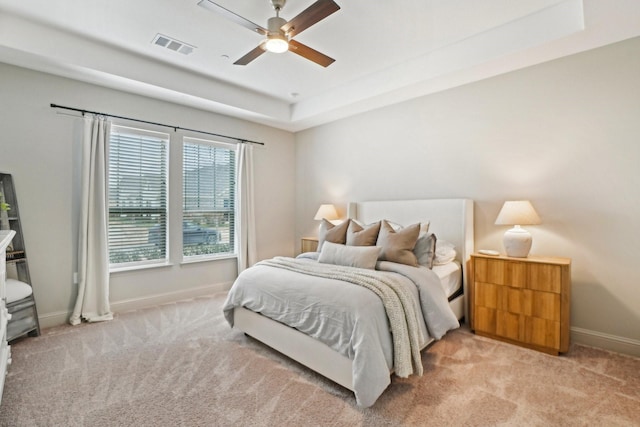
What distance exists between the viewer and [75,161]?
3.41 m

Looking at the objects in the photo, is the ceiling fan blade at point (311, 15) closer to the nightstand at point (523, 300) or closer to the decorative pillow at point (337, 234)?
the decorative pillow at point (337, 234)

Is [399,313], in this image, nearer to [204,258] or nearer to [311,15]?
[311,15]

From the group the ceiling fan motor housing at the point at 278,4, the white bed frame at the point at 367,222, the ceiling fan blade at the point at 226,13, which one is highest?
the ceiling fan motor housing at the point at 278,4

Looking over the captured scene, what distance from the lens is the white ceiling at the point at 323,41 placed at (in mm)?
2502

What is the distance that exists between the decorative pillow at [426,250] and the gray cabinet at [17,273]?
372 centimetres

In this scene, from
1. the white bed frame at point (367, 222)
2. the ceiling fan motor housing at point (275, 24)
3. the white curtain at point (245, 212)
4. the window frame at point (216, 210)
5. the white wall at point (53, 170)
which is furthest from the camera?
the white curtain at point (245, 212)

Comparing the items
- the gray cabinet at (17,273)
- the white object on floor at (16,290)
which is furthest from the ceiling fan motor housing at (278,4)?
the white object on floor at (16,290)

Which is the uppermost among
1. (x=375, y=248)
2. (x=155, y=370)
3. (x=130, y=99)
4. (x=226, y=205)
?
(x=130, y=99)

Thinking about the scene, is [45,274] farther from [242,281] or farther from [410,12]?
[410,12]

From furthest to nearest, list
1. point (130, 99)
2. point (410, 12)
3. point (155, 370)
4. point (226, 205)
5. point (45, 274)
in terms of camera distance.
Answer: point (226, 205), point (130, 99), point (45, 274), point (410, 12), point (155, 370)

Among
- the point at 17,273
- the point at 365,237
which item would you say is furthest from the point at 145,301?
the point at 365,237

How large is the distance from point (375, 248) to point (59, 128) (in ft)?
11.8

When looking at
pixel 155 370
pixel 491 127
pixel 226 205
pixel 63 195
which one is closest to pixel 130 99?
pixel 63 195

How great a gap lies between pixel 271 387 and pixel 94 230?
2.79m
